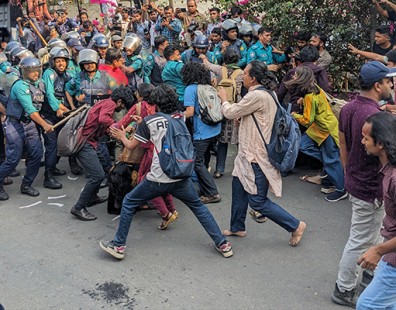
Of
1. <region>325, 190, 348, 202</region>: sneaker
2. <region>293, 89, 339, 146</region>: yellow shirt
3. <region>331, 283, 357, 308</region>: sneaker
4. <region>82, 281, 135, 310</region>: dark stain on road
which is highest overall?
<region>293, 89, 339, 146</region>: yellow shirt

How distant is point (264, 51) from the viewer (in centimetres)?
790

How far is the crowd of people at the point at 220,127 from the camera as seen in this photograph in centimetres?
388

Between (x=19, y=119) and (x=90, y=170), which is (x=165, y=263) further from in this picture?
(x=19, y=119)

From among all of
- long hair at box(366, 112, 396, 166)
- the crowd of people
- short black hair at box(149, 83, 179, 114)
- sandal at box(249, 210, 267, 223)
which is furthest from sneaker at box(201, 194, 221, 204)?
long hair at box(366, 112, 396, 166)

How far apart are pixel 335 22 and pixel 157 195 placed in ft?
17.0

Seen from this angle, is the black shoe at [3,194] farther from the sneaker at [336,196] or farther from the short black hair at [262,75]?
the sneaker at [336,196]

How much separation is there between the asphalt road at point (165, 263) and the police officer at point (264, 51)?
8.78 feet

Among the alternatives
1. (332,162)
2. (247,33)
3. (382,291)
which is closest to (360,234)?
(382,291)

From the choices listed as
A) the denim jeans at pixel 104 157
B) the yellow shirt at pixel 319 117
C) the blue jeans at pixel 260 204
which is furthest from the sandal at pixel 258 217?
the denim jeans at pixel 104 157

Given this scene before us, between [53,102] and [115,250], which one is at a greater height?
[53,102]

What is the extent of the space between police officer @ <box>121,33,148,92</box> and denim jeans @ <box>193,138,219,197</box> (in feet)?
5.53

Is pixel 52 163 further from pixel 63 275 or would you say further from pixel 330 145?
pixel 330 145

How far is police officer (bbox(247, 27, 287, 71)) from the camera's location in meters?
7.86

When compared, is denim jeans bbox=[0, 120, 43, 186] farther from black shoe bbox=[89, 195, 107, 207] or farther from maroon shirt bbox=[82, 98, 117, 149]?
maroon shirt bbox=[82, 98, 117, 149]
